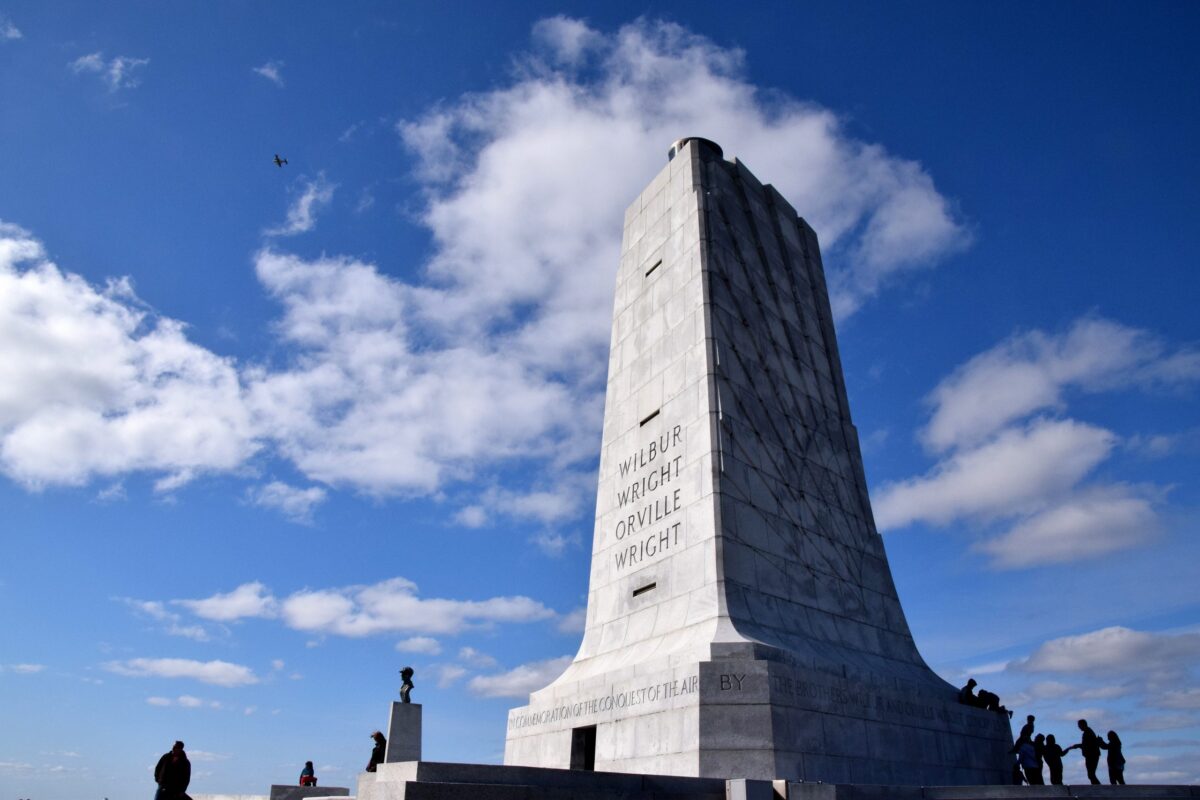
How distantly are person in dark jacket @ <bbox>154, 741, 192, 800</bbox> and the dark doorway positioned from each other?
664cm

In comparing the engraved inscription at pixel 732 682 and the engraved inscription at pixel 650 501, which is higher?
the engraved inscription at pixel 650 501

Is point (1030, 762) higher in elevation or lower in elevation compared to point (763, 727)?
lower

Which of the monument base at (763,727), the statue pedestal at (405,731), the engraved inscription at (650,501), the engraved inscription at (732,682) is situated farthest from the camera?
the engraved inscription at (650,501)

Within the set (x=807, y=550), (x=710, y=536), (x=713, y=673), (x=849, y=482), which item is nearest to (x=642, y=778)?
(x=713, y=673)

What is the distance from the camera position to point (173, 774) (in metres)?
10.2

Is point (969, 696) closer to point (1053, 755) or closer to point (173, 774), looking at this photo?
point (1053, 755)

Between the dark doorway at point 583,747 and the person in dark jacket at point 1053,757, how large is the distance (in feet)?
28.7

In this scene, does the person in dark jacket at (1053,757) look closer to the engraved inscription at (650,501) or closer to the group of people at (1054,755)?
the group of people at (1054,755)

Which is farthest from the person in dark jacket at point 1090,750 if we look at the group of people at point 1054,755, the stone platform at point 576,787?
the stone platform at point 576,787

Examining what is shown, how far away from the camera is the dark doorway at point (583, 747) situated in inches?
577

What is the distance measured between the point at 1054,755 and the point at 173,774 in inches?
605

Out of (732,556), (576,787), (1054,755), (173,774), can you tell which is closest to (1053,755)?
(1054,755)

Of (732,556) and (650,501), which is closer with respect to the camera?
(732,556)

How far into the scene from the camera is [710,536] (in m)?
15.2
